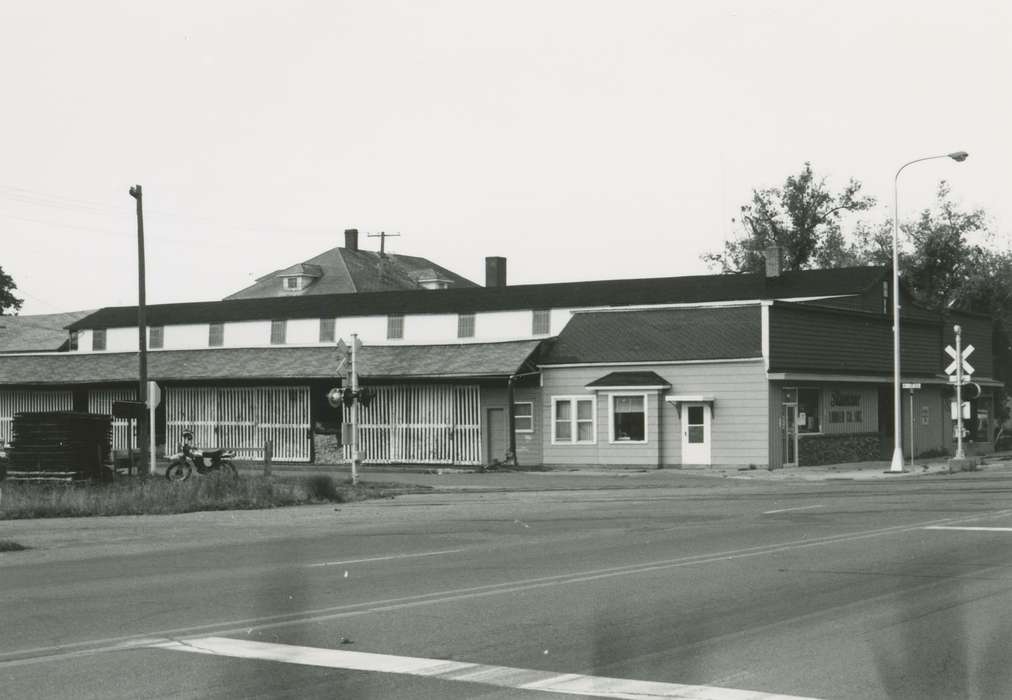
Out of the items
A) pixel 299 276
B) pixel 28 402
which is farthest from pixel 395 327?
pixel 299 276

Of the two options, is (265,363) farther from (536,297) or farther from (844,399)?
(844,399)

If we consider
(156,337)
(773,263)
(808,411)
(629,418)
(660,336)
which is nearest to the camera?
(629,418)

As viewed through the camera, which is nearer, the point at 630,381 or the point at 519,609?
the point at 519,609

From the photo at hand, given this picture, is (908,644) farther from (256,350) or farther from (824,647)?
(256,350)

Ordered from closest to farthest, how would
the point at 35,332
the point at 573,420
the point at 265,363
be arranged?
1. the point at 573,420
2. the point at 265,363
3. the point at 35,332

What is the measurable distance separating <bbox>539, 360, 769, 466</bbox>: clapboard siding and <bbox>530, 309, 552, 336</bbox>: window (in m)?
11.1

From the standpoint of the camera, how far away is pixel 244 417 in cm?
4934

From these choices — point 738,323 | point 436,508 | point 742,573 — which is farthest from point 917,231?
point 742,573

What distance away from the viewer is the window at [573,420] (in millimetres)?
42625

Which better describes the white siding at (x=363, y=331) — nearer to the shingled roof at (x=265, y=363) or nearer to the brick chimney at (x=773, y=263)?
the shingled roof at (x=265, y=363)

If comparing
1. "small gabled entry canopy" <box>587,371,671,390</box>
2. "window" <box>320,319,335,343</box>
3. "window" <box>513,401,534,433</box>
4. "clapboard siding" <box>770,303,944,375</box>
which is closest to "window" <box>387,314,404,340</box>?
"window" <box>320,319,335,343</box>

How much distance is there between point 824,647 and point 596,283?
4822 centimetres

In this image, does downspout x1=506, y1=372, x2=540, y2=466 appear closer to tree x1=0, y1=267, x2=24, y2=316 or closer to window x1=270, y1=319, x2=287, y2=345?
window x1=270, y1=319, x2=287, y2=345

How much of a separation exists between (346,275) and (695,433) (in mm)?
44617
